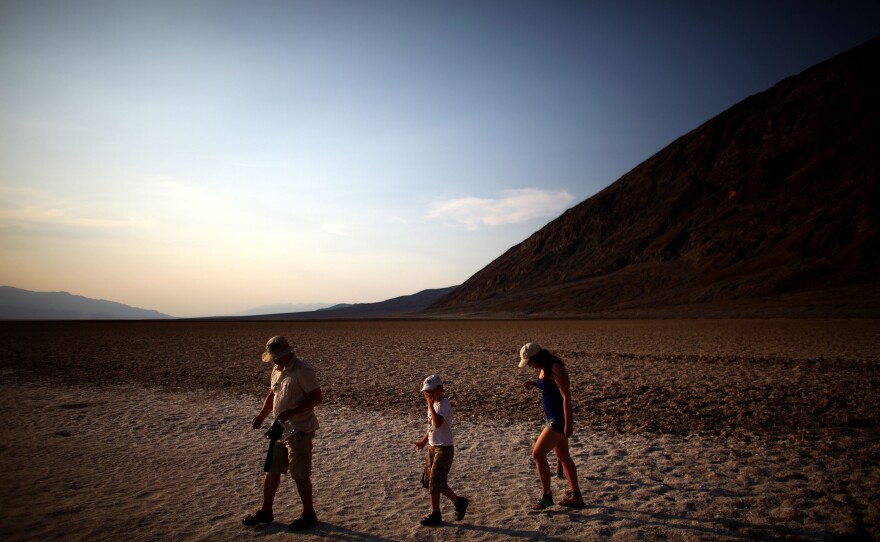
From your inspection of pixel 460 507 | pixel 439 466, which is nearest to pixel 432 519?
pixel 460 507

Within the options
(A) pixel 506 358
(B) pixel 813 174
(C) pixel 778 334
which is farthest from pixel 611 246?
(A) pixel 506 358

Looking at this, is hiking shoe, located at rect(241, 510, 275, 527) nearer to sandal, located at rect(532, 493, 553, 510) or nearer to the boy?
the boy

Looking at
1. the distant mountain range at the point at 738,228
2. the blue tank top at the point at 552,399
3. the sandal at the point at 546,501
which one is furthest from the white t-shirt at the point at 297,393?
the distant mountain range at the point at 738,228

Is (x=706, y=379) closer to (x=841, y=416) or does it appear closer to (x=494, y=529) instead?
(x=841, y=416)

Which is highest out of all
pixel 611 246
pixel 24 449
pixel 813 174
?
pixel 813 174

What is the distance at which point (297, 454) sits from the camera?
4664mm

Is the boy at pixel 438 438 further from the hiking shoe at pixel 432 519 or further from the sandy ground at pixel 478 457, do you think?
the sandy ground at pixel 478 457

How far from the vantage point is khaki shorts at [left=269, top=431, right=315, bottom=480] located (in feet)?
15.2

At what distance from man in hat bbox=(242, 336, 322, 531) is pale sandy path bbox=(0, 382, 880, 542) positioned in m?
0.50

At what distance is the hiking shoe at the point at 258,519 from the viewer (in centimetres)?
491

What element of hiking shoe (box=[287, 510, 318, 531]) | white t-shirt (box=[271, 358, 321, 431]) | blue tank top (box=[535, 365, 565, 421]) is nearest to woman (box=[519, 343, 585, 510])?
blue tank top (box=[535, 365, 565, 421])

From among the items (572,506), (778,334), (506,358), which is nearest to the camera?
(572,506)

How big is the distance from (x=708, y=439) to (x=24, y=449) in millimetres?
10575

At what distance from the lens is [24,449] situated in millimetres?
7879
